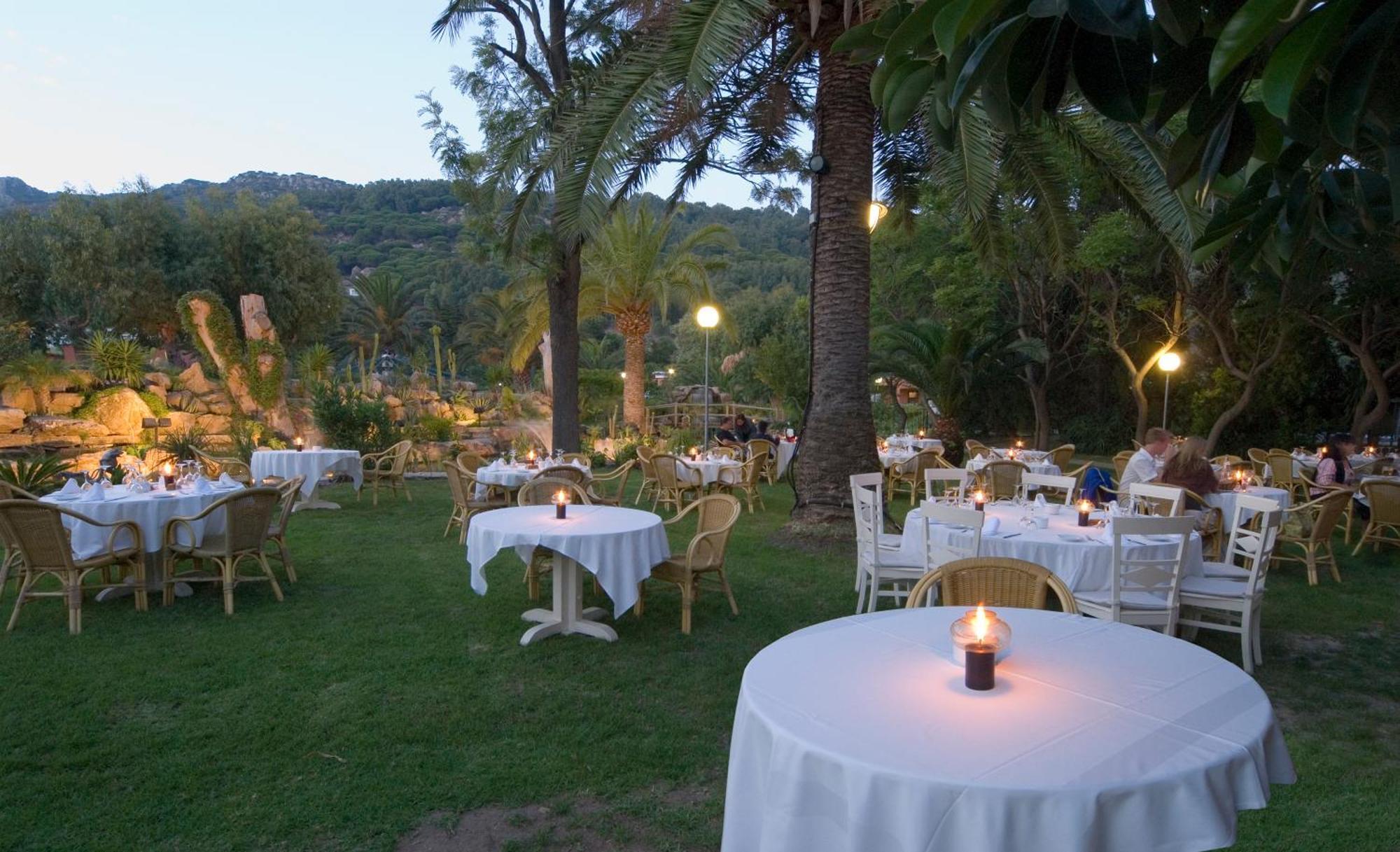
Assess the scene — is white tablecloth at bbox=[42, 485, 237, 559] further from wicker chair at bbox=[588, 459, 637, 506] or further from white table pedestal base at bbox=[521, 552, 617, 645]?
wicker chair at bbox=[588, 459, 637, 506]

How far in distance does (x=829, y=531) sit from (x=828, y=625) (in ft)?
19.9

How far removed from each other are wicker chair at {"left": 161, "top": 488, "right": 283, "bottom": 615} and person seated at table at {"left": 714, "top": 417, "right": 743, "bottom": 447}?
8.94m

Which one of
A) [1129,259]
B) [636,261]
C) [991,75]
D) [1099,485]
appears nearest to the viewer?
[991,75]

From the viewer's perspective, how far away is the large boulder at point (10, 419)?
1409 centimetres

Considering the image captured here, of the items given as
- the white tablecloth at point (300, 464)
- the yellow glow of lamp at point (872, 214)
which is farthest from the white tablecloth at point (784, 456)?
the white tablecloth at point (300, 464)

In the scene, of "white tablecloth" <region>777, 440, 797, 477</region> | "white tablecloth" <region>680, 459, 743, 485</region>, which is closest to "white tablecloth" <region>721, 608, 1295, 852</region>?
"white tablecloth" <region>680, 459, 743, 485</region>

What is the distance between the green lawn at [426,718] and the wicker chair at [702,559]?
0.61 ft

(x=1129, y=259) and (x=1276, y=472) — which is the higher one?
(x=1129, y=259)

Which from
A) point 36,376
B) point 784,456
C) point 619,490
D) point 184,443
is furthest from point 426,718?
point 36,376

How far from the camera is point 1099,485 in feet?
25.6

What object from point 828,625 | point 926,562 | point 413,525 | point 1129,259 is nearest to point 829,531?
point 926,562

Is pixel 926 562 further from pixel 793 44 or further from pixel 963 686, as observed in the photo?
pixel 793 44

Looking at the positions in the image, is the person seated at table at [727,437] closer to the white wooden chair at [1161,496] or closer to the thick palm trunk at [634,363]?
the thick palm trunk at [634,363]

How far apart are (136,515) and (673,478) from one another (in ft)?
20.8
